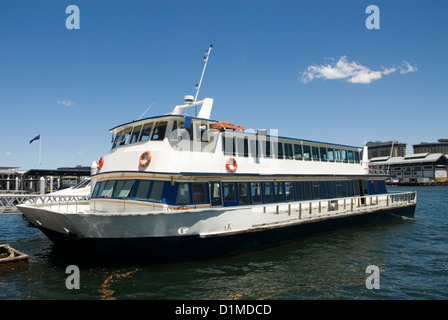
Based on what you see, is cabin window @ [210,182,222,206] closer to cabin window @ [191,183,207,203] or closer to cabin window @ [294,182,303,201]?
cabin window @ [191,183,207,203]

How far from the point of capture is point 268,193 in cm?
1458

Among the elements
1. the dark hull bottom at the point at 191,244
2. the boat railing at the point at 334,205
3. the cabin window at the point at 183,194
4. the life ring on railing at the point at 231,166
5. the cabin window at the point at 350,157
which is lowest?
the dark hull bottom at the point at 191,244

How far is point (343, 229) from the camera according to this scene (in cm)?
1750

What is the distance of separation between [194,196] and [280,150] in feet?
19.1

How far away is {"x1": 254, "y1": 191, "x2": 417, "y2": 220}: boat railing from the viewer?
48.3 ft

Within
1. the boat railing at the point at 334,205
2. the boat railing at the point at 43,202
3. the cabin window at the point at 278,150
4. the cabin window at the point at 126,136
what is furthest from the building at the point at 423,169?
the cabin window at the point at 126,136

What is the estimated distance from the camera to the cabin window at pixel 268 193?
569 inches

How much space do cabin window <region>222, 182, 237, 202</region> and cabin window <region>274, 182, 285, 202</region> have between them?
9.06ft

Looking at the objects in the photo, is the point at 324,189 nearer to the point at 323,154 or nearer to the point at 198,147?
the point at 323,154

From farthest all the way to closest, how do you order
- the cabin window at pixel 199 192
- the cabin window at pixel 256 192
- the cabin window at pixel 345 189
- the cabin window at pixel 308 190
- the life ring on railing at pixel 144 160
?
Answer: the cabin window at pixel 345 189 < the cabin window at pixel 308 190 < the cabin window at pixel 256 192 < the cabin window at pixel 199 192 < the life ring on railing at pixel 144 160

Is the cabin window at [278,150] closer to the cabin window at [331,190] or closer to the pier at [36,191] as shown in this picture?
the cabin window at [331,190]

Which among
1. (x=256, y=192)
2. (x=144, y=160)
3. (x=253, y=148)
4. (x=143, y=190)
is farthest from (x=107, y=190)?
(x=253, y=148)

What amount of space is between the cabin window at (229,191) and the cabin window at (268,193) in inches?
77.5

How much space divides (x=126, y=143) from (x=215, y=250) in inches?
237
